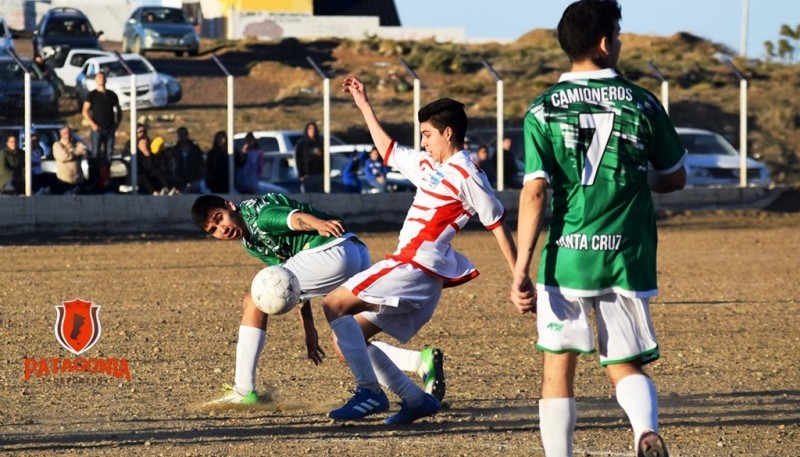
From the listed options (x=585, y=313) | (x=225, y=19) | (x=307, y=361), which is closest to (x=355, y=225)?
(x=307, y=361)

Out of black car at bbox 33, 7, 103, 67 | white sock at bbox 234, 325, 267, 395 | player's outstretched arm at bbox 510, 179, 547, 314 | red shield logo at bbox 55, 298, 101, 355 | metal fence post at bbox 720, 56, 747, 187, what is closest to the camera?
player's outstretched arm at bbox 510, 179, 547, 314

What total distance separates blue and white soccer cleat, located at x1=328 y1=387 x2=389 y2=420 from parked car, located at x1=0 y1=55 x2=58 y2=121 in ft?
47.9

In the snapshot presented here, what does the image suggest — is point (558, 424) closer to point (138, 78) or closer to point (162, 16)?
point (138, 78)

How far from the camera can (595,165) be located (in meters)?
5.40

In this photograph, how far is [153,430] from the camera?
7.34 metres

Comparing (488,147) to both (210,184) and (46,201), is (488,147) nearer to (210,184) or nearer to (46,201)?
(210,184)

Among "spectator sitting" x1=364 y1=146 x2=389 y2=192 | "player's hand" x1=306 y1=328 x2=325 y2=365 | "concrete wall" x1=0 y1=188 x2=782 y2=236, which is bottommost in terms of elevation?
"concrete wall" x1=0 y1=188 x2=782 y2=236

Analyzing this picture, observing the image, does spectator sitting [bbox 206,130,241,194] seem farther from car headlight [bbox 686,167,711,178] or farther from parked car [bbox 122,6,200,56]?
parked car [bbox 122,6,200,56]

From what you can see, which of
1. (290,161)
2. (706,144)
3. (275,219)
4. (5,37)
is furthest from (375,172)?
(275,219)

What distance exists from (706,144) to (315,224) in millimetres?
22391

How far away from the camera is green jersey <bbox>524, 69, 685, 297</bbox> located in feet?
17.7

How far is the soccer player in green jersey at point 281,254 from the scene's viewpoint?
7816 mm

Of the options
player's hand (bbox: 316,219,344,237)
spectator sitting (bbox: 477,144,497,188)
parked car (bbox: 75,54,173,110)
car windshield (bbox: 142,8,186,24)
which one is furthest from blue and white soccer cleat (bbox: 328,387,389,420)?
car windshield (bbox: 142,8,186,24)

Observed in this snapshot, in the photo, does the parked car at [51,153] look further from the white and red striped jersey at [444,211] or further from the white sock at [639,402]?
the white sock at [639,402]
